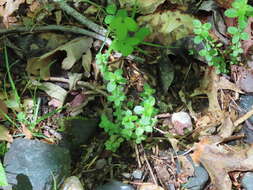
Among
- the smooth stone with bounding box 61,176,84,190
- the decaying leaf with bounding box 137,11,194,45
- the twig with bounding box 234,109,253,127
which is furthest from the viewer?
the decaying leaf with bounding box 137,11,194,45

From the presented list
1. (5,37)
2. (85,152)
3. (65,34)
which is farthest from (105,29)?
(85,152)

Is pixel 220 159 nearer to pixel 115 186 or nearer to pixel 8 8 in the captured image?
pixel 115 186

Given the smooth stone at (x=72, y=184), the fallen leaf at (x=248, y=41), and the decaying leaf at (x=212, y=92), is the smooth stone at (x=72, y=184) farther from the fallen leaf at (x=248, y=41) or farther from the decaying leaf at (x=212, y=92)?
the fallen leaf at (x=248, y=41)

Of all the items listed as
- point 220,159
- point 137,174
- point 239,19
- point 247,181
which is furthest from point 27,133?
point 239,19

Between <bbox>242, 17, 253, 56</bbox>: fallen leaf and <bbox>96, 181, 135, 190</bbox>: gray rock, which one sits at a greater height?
<bbox>242, 17, 253, 56</bbox>: fallen leaf

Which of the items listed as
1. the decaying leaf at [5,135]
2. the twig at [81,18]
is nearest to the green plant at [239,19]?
the twig at [81,18]

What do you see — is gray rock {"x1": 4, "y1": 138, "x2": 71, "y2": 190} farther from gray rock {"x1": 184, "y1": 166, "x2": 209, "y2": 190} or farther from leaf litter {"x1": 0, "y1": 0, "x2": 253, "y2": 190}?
gray rock {"x1": 184, "y1": 166, "x2": 209, "y2": 190}

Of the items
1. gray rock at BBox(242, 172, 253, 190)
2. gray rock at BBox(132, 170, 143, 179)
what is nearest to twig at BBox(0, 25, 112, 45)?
gray rock at BBox(132, 170, 143, 179)

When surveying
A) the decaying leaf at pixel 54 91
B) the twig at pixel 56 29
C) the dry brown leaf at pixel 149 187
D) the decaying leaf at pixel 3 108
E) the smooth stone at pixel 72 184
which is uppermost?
the twig at pixel 56 29
